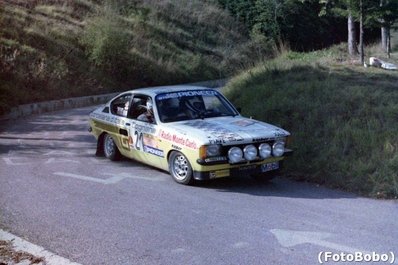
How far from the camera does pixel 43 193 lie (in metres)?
7.79

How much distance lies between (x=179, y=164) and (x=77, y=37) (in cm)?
1809

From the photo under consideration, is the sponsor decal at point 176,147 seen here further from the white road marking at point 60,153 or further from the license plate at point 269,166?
the white road marking at point 60,153

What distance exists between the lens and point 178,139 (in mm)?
8203

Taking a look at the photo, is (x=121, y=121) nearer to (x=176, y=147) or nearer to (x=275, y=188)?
(x=176, y=147)

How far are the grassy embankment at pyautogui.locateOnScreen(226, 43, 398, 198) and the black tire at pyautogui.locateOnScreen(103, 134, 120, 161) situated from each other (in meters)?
3.19

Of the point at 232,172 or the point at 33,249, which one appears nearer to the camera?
the point at 33,249

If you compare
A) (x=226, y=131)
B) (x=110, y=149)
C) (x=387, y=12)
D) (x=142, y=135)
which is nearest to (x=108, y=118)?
(x=110, y=149)

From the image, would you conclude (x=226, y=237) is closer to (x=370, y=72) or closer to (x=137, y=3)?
(x=370, y=72)

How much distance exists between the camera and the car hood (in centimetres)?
788

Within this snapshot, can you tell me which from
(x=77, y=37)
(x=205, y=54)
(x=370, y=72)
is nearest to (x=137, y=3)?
(x=205, y=54)

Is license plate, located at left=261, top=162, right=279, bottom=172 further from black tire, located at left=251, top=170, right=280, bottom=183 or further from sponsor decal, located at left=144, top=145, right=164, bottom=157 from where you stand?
sponsor decal, located at left=144, top=145, right=164, bottom=157

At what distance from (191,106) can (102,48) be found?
15.6 meters

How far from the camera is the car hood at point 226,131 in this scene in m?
7.88

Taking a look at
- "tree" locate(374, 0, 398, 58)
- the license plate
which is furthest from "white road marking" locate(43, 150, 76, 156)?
"tree" locate(374, 0, 398, 58)
